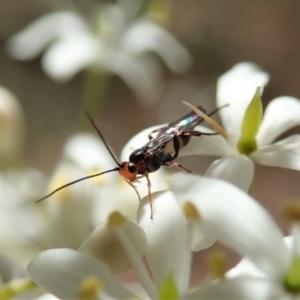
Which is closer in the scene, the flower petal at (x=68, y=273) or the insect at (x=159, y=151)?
the flower petal at (x=68, y=273)

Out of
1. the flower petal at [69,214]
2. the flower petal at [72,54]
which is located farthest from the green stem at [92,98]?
the flower petal at [69,214]

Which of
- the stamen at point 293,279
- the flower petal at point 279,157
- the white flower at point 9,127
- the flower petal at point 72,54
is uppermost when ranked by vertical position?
the white flower at point 9,127

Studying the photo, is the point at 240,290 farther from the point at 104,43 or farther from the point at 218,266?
the point at 104,43

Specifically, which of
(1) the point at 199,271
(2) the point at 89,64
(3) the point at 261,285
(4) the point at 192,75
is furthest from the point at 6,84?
(3) the point at 261,285

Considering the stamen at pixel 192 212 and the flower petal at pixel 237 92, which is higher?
the stamen at pixel 192 212

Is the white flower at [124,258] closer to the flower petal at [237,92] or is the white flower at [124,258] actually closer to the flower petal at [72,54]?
the flower petal at [237,92]

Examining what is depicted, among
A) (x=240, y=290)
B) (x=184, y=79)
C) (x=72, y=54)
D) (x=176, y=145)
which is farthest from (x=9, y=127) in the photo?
(x=184, y=79)

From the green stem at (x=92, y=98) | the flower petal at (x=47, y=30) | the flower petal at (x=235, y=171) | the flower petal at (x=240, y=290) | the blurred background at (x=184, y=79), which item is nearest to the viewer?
the flower petal at (x=240, y=290)
